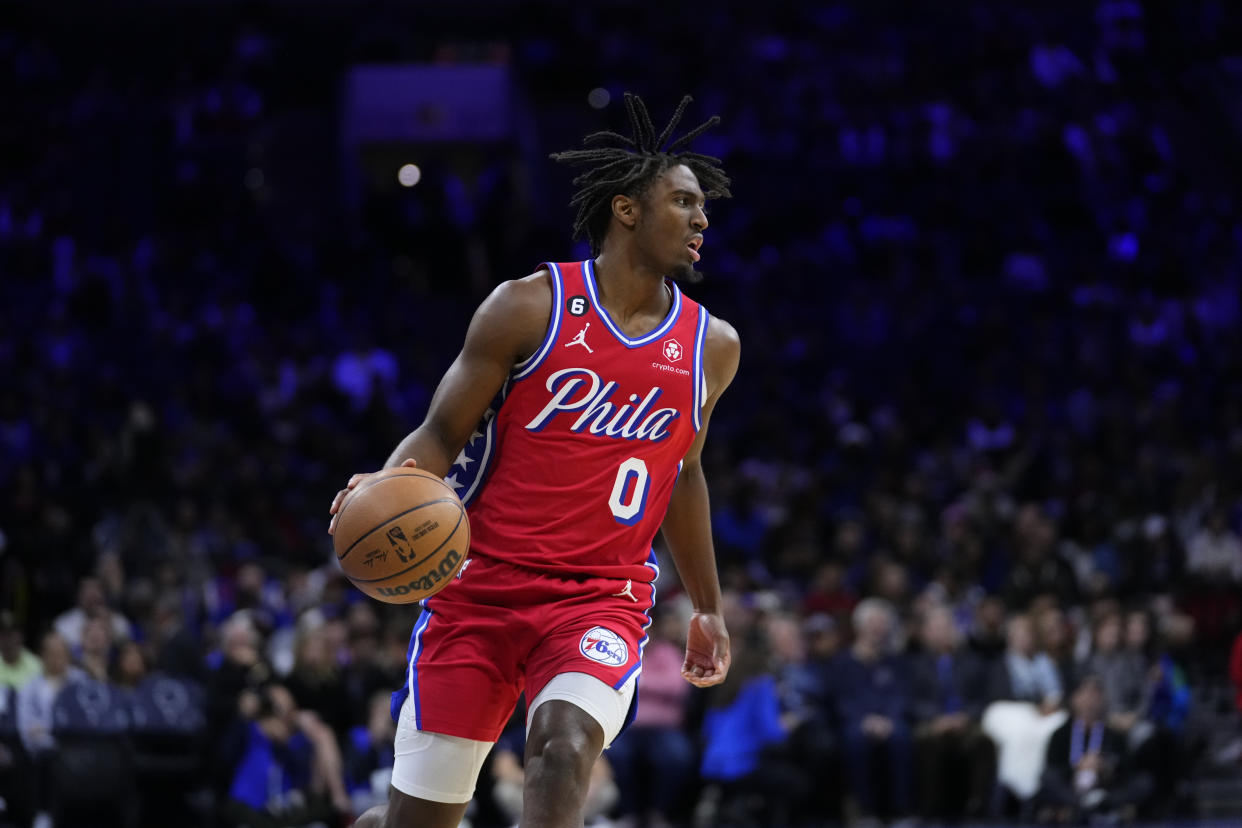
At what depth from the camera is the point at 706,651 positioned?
16.6 ft

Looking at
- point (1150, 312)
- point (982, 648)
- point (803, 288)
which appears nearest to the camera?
point (982, 648)

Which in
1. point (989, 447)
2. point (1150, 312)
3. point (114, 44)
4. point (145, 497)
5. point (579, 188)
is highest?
point (114, 44)

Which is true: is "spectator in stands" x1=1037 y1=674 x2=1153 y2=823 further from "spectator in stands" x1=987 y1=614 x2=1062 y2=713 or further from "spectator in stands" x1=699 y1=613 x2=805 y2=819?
"spectator in stands" x1=699 y1=613 x2=805 y2=819

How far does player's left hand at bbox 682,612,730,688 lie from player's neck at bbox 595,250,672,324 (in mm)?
1026

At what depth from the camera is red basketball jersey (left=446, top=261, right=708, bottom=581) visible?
4.61 metres

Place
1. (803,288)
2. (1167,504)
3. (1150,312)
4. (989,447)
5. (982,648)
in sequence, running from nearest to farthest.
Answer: (982,648), (1167,504), (989,447), (1150,312), (803,288)

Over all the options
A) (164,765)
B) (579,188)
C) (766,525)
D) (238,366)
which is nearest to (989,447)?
(766,525)

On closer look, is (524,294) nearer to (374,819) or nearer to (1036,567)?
(374,819)

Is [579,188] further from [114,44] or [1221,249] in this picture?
[114,44]

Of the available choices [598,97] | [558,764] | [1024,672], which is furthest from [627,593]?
[598,97]

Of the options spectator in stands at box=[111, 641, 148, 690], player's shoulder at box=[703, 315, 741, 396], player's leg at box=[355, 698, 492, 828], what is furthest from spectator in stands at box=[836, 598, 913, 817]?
player's leg at box=[355, 698, 492, 828]

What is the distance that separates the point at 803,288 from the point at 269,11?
9.91 metres

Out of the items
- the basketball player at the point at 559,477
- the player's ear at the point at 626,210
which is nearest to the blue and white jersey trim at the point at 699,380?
the basketball player at the point at 559,477

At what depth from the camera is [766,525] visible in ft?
49.1
